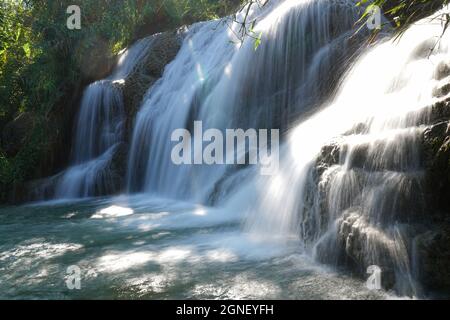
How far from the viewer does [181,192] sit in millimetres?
8664

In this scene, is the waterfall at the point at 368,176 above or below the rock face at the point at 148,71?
below

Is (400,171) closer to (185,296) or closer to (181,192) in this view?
(185,296)

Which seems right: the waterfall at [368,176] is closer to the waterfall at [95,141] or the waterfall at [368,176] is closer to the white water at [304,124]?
the white water at [304,124]

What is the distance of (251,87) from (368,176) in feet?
16.4

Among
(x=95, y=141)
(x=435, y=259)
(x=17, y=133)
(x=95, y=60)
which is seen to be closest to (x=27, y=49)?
(x=95, y=60)

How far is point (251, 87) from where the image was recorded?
855 cm

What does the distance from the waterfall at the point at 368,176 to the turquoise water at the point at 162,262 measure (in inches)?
10.1

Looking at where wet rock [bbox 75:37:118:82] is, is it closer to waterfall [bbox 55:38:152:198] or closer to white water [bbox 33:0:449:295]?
waterfall [bbox 55:38:152:198]

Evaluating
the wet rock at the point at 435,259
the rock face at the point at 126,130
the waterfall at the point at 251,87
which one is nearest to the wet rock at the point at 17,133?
the rock face at the point at 126,130

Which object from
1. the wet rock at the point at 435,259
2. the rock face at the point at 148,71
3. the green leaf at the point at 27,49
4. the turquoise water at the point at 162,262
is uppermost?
the green leaf at the point at 27,49

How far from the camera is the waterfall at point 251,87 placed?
7680 millimetres

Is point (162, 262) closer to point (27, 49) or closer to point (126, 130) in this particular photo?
point (126, 130)
